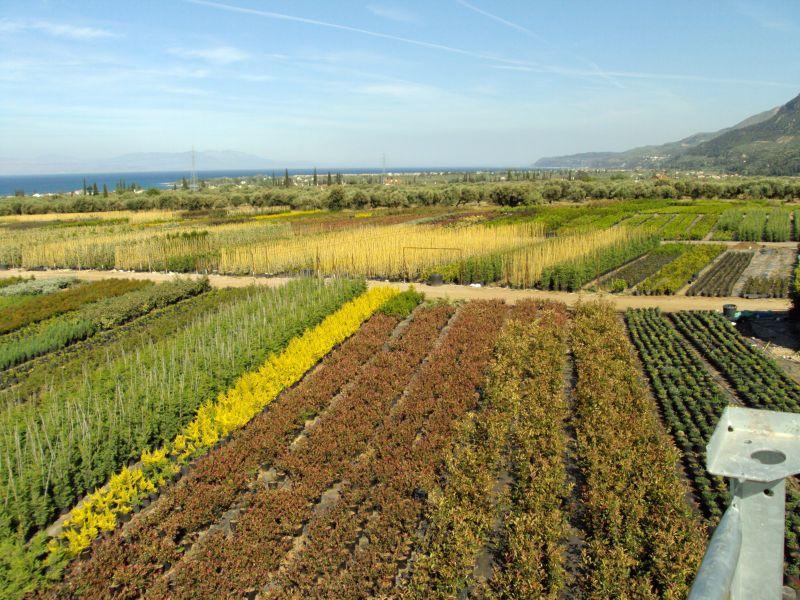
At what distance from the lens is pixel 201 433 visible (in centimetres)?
920

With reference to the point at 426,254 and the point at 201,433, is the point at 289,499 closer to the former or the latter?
the point at 201,433

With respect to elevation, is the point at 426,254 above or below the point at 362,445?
above

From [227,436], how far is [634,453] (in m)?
6.75

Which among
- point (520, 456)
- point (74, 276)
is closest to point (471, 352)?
point (520, 456)

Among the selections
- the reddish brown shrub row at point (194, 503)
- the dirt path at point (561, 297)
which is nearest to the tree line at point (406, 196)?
the dirt path at point (561, 297)

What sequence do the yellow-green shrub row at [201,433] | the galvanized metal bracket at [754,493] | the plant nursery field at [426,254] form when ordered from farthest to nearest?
the plant nursery field at [426,254], the yellow-green shrub row at [201,433], the galvanized metal bracket at [754,493]

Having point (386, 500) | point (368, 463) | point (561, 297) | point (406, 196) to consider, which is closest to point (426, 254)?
point (561, 297)

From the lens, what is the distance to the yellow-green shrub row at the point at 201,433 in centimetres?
666

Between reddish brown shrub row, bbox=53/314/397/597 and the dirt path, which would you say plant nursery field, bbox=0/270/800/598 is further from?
the dirt path

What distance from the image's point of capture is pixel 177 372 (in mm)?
11180

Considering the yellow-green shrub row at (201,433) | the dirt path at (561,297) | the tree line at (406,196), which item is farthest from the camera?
the tree line at (406,196)

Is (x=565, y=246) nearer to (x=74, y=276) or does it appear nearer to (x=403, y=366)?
(x=403, y=366)

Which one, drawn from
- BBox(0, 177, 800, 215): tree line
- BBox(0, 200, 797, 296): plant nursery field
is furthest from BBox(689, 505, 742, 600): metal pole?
BBox(0, 177, 800, 215): tree line

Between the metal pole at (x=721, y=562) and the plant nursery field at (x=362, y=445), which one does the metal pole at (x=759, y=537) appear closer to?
the metal pole at (x=721, y=562)
